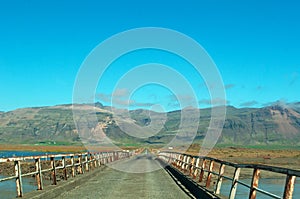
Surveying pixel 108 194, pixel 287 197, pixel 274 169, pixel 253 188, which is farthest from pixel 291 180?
pixel 108 194

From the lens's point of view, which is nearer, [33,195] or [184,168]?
[33,195]

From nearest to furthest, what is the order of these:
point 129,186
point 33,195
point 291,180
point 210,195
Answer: point 291,180 → point 33,195 → point 210,195 → point 129,186

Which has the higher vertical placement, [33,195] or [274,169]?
[274,169]

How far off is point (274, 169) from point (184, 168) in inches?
755

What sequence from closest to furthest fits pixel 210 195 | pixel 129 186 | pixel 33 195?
pixel 33 195, pixel 210 195, pixel 129 186

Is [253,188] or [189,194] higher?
[253,188]

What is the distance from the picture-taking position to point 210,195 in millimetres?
15516

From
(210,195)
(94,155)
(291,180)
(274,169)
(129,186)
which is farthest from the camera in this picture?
(94,155)

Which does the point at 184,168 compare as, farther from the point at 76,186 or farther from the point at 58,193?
the point at 58,193

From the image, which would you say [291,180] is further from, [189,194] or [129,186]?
[129,186]

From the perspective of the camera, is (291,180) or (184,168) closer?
(291,180)

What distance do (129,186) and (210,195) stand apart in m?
5.91

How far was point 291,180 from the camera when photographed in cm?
906

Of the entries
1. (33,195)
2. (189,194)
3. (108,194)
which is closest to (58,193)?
(108,194)
